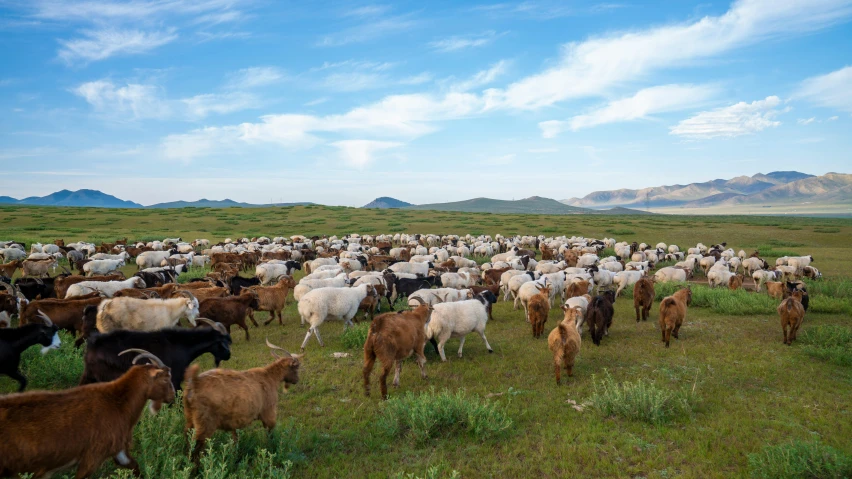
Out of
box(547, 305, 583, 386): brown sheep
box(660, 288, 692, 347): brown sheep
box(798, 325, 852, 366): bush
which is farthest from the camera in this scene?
box(660, 288, 692, 347): brown sheep

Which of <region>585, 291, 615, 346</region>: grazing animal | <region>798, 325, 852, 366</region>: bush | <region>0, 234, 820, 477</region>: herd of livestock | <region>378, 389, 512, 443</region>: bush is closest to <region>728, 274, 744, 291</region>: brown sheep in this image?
<region>0, 234, 820, 477</region>: herd of livestock

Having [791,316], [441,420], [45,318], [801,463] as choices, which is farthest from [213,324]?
[791,316]

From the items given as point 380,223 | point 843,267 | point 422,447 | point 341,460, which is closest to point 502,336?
point 422,447

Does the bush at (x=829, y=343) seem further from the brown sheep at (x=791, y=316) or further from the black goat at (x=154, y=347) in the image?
the black goat at (x=154, y=347)

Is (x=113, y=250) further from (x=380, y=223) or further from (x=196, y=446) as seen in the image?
(x=380, y=223)

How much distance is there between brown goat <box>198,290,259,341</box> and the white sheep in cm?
137

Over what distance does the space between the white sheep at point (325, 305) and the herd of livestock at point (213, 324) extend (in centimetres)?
3

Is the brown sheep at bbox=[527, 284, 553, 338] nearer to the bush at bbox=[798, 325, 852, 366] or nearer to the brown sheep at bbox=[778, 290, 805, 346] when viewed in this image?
the brown sheep at bbox=[778, 290, 805, 346]

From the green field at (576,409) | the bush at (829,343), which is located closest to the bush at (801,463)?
the green field at (576,409)

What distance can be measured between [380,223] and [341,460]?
1937 inches

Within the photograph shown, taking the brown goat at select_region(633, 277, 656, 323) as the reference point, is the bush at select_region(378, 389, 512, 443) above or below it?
below

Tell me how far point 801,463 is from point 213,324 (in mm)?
8232

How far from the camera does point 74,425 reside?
383 centimetres

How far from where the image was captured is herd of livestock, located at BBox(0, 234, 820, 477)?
3.93 m
